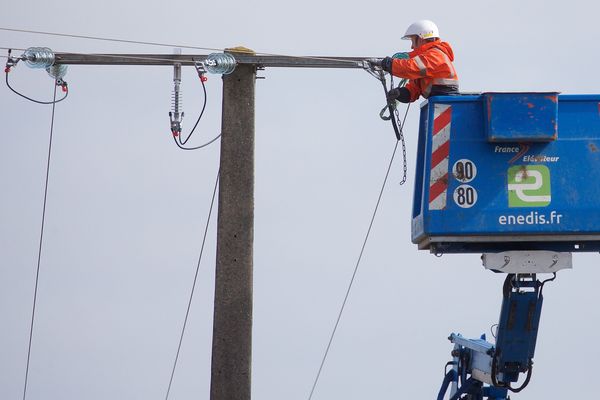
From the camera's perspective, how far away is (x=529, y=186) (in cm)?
1047

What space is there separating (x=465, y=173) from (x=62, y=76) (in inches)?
142

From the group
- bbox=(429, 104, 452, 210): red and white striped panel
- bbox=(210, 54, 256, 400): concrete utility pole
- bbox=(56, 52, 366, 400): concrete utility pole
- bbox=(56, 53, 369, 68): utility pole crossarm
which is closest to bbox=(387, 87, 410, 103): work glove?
bbox=(56, 53, 369, 68): utility pole crossarm

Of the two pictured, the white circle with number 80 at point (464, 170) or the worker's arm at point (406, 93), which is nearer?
the white circle with number 80 at point (464, 170)

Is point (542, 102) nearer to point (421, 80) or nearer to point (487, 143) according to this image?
point (487, 143)

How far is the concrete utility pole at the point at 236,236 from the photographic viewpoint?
10.8 meters

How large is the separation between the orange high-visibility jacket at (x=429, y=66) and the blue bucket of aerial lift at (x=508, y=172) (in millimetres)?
629

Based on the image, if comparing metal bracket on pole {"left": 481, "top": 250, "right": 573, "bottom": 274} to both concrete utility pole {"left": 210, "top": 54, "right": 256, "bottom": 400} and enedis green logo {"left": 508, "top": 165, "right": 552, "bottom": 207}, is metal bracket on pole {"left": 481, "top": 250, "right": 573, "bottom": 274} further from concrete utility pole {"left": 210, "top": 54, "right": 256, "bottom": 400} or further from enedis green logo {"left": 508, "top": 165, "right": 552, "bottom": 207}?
concrete utility pole {"left": 210, "top": 54, "right": 256, "bottom": 400}

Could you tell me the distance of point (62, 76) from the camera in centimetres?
1190

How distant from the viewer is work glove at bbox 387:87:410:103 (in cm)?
1157

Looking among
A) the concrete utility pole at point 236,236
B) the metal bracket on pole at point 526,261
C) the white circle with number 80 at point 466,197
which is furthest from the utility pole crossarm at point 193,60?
the metal bracket on pole at point 526,261

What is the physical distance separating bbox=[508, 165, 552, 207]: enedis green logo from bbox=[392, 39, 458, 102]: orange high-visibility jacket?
1.10 metres

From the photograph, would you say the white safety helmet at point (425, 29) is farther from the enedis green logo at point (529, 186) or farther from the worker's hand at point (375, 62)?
the enedis green logo at point (529, 186)

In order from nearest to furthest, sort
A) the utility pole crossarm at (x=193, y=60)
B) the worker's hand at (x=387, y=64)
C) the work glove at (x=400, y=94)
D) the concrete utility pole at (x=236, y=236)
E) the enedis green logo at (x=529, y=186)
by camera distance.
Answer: the enedis green logo at (x=529, y=186) → the concrete utility pole at (x=236, y=236) → the utility pole crossarm at (x=193, y=60) → the worker's hand at (x=387, y=64) → the work glove at (x=400, y=94)

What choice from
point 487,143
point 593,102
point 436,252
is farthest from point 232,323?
point 593,102
